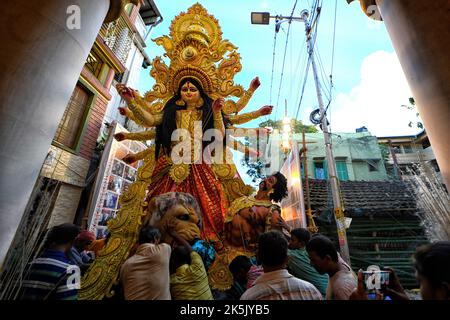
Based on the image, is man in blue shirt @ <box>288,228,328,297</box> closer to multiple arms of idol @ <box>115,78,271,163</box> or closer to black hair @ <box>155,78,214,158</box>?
multiple arms of idol @ <box>115,78,271,163</box>

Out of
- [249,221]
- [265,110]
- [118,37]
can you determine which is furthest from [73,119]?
[249,221]

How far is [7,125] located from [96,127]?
273 inches

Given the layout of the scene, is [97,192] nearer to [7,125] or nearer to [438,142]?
[7,125]

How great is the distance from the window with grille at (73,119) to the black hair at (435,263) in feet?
25.4

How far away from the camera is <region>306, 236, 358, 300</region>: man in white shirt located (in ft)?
5.22

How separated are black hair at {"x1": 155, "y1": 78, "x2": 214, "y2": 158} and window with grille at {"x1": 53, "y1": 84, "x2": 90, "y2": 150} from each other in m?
4.30

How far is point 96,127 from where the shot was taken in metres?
7.71

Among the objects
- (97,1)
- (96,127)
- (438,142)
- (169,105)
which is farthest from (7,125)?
(96,127)

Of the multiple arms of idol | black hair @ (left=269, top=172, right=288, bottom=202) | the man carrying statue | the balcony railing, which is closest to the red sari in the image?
the man carrying statue

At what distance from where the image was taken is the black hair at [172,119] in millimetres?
3823

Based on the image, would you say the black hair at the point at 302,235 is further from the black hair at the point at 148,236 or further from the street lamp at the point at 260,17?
the street lamp at the point at 260,17

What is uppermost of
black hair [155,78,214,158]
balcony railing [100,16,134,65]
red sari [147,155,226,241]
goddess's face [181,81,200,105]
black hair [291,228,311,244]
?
balcony railing [100,16,134,65]
